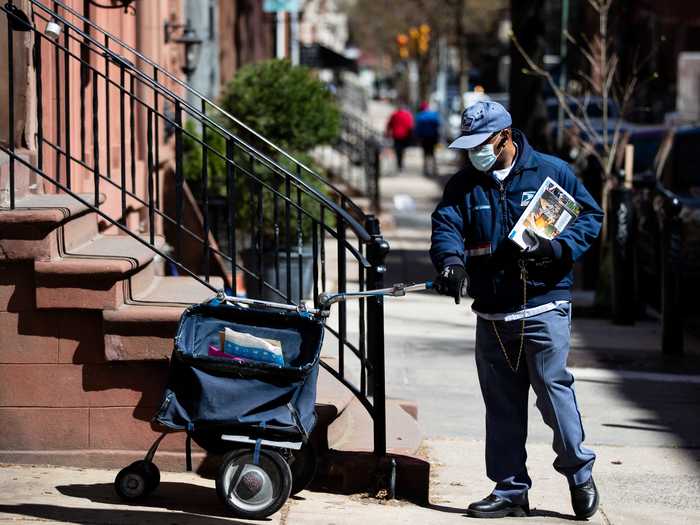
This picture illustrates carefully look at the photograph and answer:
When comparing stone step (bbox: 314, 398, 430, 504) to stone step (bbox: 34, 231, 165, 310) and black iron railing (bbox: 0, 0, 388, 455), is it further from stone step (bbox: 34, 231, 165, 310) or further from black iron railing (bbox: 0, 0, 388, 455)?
stone step (bbox: 34, 231, 165, 310)

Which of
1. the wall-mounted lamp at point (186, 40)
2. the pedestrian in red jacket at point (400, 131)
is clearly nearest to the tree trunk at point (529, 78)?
the wall-mounted lamp at point (186, 40)

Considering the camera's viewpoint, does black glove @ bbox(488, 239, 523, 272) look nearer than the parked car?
Yes

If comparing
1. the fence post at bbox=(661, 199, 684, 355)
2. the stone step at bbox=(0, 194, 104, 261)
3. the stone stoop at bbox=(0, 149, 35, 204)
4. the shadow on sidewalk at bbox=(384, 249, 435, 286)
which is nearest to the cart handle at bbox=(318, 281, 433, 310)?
the stone step at bbox=(0, 194, 104, 261)

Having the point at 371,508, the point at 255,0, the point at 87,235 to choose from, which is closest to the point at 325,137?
the point at 87,235

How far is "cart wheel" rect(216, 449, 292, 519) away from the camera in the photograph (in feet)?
18.0

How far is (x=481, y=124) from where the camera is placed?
18.3ft

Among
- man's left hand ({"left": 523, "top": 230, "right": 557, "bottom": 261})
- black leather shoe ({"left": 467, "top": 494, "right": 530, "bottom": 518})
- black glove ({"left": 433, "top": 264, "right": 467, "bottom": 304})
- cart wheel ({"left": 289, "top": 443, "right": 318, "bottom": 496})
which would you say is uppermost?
man's left hand ({"left": 523, "top": 230, "right": 557, "bottom": 261})

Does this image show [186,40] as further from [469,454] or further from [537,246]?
[537,246]

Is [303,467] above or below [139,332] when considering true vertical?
below

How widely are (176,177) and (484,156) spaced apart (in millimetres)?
1701

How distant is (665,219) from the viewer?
10.3m

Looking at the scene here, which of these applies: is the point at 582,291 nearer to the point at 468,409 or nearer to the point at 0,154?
the point at 468,409

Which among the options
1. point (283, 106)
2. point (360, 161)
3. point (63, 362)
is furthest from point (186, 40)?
point (360, 161)

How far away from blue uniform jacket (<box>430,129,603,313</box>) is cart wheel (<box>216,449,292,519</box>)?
1075 millimetres
